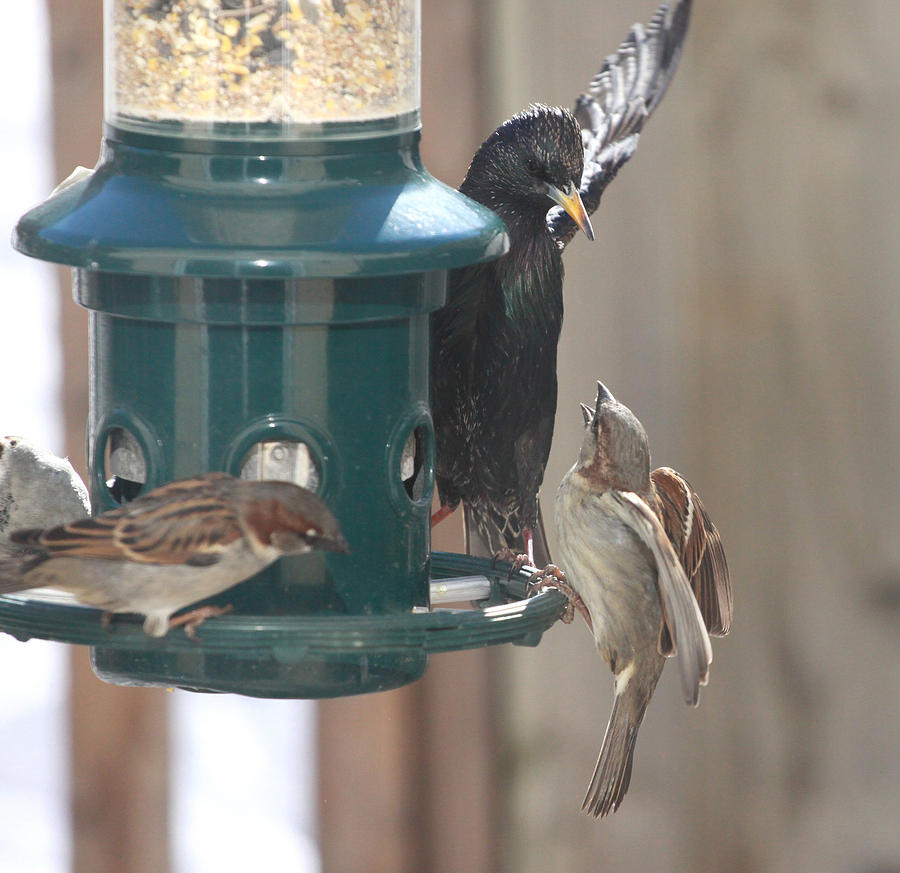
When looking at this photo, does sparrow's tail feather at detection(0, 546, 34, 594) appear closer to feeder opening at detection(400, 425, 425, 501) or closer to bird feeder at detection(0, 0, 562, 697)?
bird feeder at detection(0, 0, 562, 697)

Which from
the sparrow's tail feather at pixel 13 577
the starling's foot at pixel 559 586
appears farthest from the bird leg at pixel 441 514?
the sparrow's tail feather at pixel 13 577

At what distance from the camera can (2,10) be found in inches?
201

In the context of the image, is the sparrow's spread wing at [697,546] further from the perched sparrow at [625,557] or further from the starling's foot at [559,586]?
the starling's foot at [559,586]

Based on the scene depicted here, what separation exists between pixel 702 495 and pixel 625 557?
85 cm

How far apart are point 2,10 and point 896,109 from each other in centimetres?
244

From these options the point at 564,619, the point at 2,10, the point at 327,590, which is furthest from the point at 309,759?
the point at 2,10

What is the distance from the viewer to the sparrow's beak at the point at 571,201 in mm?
3675

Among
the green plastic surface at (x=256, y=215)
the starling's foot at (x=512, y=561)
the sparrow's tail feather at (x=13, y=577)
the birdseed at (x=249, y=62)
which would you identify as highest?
the birdseed at (x=249, y=62)

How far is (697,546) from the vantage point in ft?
12.2

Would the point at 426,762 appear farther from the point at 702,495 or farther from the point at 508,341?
the point at 508,341

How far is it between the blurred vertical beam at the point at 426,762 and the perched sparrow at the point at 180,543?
4.78 ft

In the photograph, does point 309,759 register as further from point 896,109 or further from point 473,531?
point 896,109

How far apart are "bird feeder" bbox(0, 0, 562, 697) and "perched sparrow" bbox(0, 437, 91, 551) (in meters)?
0.18

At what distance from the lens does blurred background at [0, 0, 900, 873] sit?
431 cm
